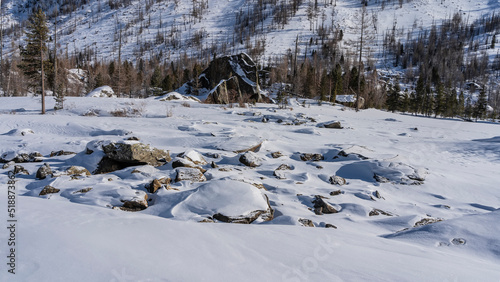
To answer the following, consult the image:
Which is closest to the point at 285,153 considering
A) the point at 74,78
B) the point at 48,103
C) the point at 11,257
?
the point at 11,257

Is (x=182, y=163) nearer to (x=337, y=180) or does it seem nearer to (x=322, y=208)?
(x=322, y=208)

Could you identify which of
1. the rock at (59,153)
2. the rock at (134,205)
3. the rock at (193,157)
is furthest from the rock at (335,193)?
the rock at (59,153)

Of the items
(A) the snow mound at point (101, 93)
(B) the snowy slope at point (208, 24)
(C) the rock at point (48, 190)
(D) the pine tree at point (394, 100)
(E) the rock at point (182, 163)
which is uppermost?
(B) the snowy slope at point (208, 24)

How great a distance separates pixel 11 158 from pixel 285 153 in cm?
688

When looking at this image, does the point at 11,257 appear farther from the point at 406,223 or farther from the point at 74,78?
the point at 74,78

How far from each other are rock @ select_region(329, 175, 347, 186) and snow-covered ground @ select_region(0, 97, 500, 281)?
4.8 inches

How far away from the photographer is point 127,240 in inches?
68.9

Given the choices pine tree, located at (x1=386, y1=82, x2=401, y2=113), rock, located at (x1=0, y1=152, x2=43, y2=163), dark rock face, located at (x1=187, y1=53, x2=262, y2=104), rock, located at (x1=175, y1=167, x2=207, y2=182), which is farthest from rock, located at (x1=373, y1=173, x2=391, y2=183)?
pine tree, located at (x1=386, y1=82, x2=401, y2=113)

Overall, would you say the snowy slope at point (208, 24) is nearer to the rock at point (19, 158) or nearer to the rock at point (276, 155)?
the rock at point (276, 155)

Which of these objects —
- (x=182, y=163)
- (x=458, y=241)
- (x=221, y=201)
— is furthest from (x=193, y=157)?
(x=458, y=241)

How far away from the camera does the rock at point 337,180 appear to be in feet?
17.0

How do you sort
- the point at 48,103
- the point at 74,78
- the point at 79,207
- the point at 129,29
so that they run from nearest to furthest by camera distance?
the point at 79,207
the point at 48,103
the point at 74,78
the point at 129,29

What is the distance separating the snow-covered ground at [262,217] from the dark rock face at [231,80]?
13600 mm

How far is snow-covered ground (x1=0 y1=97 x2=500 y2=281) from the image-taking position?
1527 millimetres
